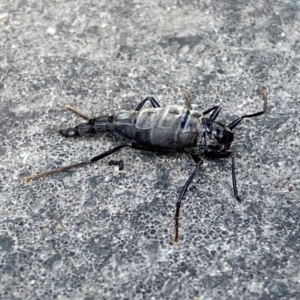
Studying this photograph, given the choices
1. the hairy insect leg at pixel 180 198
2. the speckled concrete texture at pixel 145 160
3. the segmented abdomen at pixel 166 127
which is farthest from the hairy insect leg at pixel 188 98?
the hairy insect leg at pixel 180 198

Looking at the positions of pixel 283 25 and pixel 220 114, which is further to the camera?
pixel 283 25

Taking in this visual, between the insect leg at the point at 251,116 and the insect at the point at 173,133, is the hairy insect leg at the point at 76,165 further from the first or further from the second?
the insect leg at the point at 251,116

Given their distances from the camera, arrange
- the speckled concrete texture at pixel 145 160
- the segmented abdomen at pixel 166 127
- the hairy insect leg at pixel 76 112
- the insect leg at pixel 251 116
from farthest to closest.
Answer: the hairy insect leg at pixel 76 112 < the insect leg at pixel 251 116 < the segmented abdomen at pixel 166 127 < the speckled concrete texture at pixel 145 160

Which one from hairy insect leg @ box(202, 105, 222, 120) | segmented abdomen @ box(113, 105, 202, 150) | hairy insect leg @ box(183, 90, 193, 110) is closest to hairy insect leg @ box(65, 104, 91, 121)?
segmented abdomen @ box(113, 105, 202, 150)

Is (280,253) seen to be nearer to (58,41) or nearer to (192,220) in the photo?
(192,220)

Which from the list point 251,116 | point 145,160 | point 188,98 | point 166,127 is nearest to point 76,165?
point 145,160

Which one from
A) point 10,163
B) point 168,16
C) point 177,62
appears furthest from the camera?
point 168,16

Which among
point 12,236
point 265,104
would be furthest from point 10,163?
point 265,104

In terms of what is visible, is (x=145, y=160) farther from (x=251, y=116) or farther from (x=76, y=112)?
(x=251, y=116)
